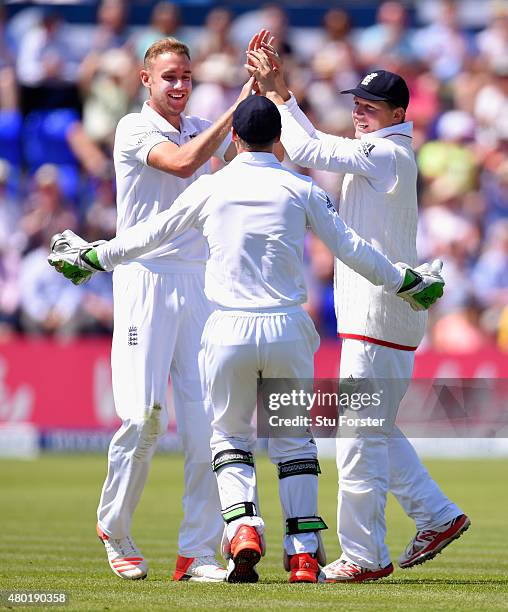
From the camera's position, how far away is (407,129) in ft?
26.5

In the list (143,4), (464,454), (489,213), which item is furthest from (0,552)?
(143,4)

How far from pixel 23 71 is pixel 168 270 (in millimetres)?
13472

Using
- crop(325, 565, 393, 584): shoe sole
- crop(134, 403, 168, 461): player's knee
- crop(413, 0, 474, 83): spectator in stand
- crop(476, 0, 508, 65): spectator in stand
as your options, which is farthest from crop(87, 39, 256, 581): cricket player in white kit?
crop(476, 0, 508, 65): spectator in stand

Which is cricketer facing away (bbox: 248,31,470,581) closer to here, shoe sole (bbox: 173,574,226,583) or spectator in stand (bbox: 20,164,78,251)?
shoe sole (bbox: 173,574,226,583)

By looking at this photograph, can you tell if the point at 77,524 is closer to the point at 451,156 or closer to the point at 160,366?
the point at 160,366

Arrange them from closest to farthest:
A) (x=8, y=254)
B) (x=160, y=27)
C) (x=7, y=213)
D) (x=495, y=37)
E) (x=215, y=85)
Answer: (x=8, y=254) → (x=7, y=213) → (x=215, y=85) → (x=160, y=27) → (x=495, y=37)

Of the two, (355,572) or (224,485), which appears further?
(355,572)

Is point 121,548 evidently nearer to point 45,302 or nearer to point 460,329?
point 45,302

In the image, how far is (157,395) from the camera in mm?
8000

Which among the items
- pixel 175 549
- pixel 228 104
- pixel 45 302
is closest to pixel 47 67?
pixel 228 104

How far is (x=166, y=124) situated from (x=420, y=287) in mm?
1929

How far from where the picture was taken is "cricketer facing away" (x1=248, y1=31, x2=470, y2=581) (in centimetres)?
776

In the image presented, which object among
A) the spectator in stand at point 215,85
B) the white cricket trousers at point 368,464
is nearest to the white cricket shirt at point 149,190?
the white cricket trousers at point 368,464

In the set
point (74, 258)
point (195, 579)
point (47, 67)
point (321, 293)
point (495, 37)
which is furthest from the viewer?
point (495, 37)
